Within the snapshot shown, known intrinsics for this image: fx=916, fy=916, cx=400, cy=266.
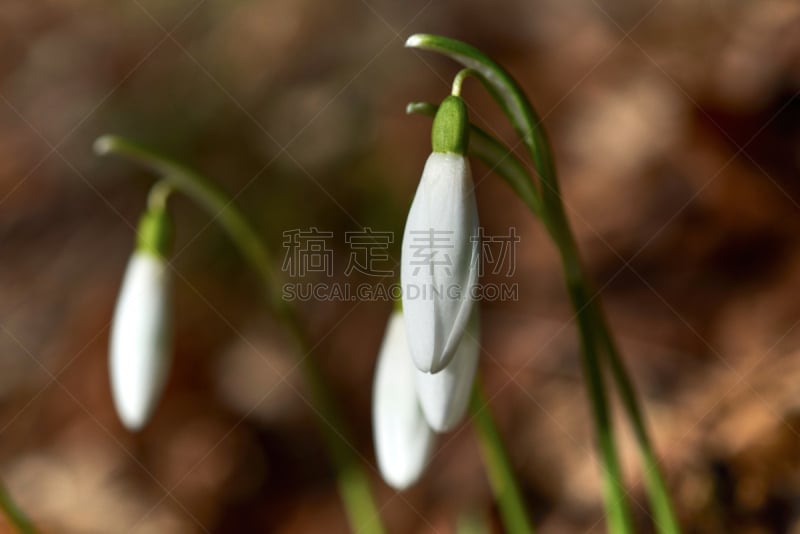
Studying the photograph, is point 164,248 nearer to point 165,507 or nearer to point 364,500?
point 364,500

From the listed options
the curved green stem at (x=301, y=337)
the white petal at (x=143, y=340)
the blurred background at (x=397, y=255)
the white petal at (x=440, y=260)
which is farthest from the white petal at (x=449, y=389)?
the blurred background at (x=397, y=255)

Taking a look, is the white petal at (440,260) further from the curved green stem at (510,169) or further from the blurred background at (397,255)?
the blurred background at (397,255)

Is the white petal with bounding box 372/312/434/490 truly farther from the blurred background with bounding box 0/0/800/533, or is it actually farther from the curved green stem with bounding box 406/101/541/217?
the blurred background with bounding box 0/0/800/533

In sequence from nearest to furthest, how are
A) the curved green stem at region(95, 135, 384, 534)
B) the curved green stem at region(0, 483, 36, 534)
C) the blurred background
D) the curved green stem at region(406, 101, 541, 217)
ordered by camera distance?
the curved green stem at region(406, 101, 541, 217) → the curved green stem at region(0, 483, 36, 534) → the curved green stem at region(95, 135, 384, 534) → the blurred background

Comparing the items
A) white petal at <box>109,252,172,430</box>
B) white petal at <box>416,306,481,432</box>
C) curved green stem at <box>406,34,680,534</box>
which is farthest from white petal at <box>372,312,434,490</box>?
white petal at <box>109,252,172,430</box>

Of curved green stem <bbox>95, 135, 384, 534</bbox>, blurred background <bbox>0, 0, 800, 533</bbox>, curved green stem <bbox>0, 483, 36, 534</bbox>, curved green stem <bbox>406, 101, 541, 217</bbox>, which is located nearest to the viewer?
curved green stem <bbox>406, 101, 541, 217</bbox>
